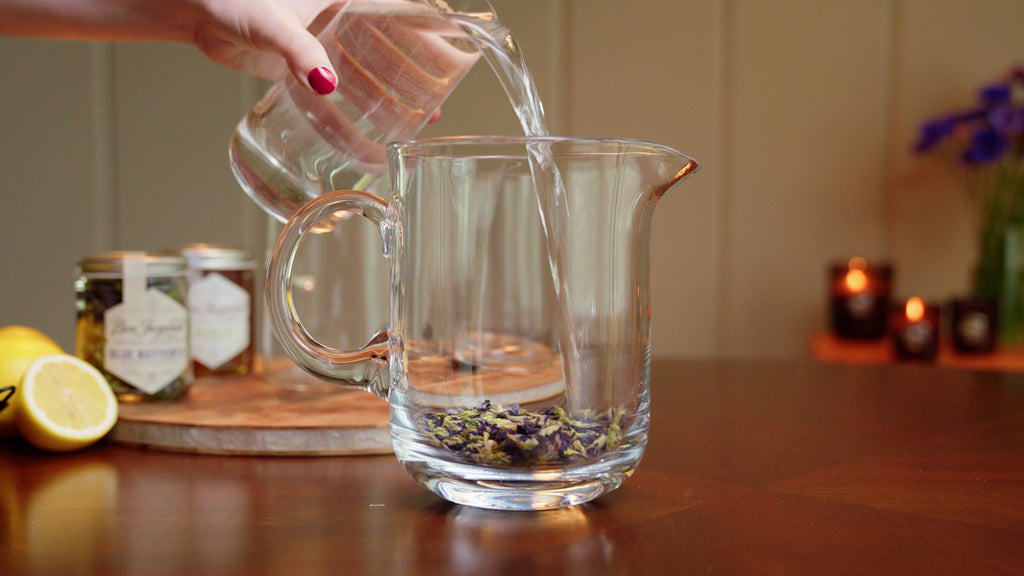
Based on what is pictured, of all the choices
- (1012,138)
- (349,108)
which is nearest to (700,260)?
(1012,138)

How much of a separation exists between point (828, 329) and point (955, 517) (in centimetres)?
180

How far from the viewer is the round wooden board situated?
0.62 m

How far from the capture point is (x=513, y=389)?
44cm

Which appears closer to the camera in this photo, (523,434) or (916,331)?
(523,434)

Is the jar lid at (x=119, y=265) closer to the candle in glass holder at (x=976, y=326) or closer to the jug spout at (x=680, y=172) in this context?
the jug spout at (x=680, y=172)

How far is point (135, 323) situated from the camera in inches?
28.4

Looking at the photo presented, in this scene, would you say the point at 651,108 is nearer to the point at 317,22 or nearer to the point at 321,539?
the point at 317,22

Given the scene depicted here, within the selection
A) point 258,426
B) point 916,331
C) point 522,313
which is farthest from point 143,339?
point 916,331

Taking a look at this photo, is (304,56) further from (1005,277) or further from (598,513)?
(1005,277)

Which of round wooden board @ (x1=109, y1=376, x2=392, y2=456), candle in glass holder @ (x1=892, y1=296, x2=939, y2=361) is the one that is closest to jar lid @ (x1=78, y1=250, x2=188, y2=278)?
round wooden board @ (x1=109, y1=376, x2=392, y2=456)

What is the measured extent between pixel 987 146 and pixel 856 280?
1.23 feet

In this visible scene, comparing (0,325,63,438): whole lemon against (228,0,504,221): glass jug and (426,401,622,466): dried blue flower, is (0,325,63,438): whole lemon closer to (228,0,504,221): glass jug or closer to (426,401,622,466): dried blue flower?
(228,0,504,221): glass jug

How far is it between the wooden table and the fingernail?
0.24 meters

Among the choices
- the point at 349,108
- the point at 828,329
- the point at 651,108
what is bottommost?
the point at 828,329
